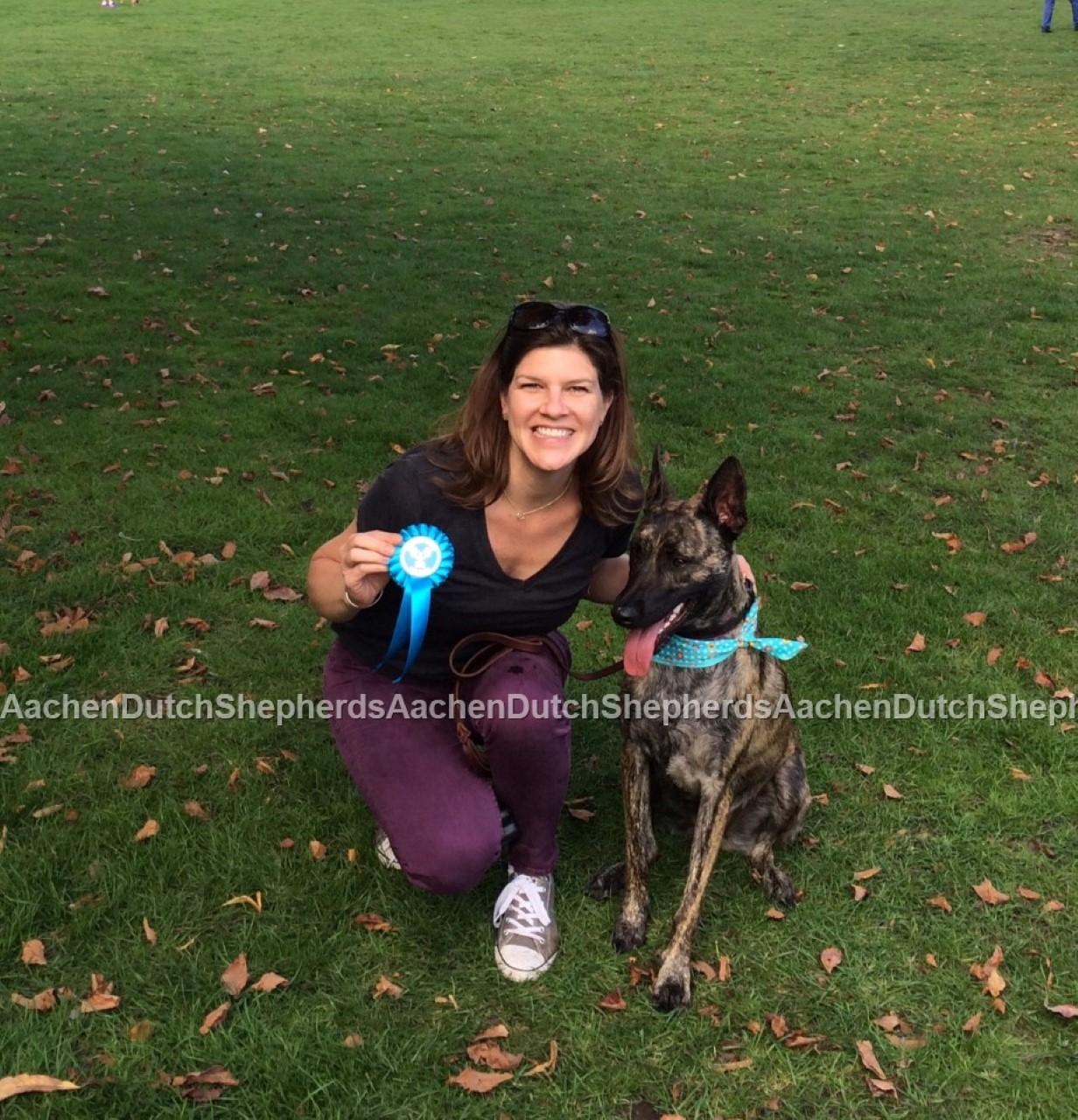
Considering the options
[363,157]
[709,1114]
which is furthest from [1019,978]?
[363,157]

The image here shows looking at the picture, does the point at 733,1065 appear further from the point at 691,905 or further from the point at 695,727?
the point at 695,727

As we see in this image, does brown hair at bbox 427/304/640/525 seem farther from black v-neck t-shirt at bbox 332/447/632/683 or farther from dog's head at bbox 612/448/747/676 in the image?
dog's head at bbox 612/448/747/676

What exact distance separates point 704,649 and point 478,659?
760mm

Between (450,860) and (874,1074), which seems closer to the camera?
(874,1074)

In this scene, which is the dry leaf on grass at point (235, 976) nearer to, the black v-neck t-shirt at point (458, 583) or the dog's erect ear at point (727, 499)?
the black v-neck t-shirt at point (458, 583)

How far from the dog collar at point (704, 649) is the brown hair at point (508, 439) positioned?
46 cm

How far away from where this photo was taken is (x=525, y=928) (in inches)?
123

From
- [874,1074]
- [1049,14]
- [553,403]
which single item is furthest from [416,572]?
[1049,14]

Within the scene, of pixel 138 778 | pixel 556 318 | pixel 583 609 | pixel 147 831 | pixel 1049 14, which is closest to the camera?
pixel 556 318

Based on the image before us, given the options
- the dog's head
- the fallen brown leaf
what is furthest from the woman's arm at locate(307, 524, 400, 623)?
the fallen brown leaf

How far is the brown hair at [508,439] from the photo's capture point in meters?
2.98

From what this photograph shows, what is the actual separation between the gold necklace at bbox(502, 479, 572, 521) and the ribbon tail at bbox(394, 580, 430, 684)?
0.43 meters

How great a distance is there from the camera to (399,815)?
3043 mm

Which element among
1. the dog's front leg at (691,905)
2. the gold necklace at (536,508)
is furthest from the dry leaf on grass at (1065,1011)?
the gold necklace at (536,508)
